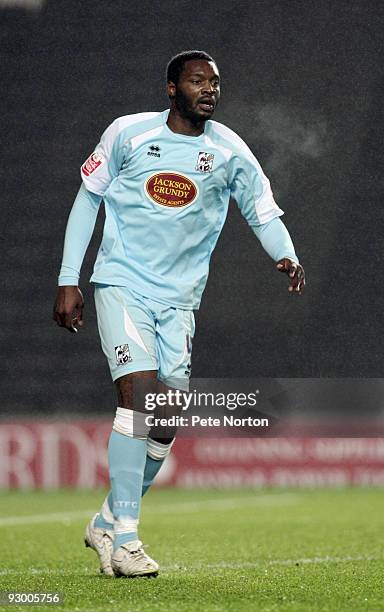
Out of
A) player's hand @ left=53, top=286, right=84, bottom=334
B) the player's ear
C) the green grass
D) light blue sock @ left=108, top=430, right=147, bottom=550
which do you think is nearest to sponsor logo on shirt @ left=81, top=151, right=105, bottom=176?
the player's ear

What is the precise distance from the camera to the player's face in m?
4.05

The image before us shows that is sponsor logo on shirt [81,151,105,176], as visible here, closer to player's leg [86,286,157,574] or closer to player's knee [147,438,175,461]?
player's leg [86,286,157,574]

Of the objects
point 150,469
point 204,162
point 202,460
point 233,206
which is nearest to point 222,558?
point 150,469

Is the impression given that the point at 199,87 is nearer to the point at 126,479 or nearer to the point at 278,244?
the point at 278,244

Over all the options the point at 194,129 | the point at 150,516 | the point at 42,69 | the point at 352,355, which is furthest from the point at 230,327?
the point at 194,129

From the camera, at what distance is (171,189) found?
4113mm

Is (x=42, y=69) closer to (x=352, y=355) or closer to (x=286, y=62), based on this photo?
(x=286, y=62)

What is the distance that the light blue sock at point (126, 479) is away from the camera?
388 centimetres

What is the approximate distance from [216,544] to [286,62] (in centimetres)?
999

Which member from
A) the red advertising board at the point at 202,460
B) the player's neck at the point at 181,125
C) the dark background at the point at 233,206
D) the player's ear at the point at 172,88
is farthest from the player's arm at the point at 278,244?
the dark background at the point at 233,206

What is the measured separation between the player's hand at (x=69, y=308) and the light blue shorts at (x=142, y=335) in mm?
93

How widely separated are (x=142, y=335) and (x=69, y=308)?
25 cm

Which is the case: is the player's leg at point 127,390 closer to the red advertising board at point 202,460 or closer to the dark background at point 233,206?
the red advertising board at point 202,460

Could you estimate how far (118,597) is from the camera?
338 centimetres
